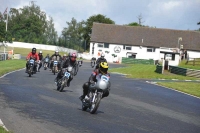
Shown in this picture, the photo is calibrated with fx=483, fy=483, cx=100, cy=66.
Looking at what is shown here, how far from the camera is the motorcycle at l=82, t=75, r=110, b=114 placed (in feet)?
43.4

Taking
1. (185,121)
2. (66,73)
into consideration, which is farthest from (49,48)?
(185,121)

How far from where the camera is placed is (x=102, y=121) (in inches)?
485

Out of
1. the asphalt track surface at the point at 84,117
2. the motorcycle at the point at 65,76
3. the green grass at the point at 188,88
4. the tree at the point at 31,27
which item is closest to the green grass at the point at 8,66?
the motorcycle at the point at 65,76

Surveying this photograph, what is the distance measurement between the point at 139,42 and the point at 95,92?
86996 millimetres

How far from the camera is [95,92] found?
13.5m

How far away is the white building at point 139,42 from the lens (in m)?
98.4

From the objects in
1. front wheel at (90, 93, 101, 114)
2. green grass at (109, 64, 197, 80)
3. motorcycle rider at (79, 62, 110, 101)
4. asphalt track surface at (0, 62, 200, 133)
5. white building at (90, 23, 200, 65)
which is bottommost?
green grass at (109, 64, 197, 80)

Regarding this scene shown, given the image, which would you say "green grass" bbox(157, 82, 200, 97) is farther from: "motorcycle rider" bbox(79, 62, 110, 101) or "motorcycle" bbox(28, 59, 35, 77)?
"motorcycle rider" bbox(79, 62, 110, 101)

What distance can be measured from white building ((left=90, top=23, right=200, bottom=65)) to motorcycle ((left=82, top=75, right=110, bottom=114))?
83.4 meters

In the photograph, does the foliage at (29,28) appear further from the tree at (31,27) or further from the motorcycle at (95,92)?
the motorcycle at (95,92)

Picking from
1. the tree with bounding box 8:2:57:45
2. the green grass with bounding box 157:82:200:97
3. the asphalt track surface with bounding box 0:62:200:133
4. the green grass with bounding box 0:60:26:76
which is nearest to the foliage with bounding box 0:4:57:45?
the tree with bounding box 8:2:57:45

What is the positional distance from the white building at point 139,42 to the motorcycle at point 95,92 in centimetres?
8341

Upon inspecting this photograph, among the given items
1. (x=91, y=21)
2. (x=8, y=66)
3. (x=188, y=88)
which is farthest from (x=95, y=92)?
(x=91, y=21)

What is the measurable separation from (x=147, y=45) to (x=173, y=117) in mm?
84308
